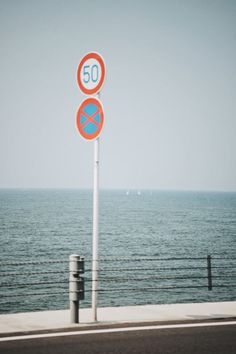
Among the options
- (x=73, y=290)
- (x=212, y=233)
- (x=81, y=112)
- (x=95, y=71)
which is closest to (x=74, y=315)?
(x=73, y=290)

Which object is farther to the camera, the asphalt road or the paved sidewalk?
the paved sidewalk

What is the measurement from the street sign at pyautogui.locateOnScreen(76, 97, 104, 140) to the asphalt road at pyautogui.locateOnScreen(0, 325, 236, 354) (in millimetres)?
2992

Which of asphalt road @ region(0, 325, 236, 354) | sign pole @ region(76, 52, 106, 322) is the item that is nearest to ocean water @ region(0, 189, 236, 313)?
sign pole @ region(76, 52, 106, 322)

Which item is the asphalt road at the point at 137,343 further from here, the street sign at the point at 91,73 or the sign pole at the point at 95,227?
the street sign at the point at 91,73

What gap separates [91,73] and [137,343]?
416 cm

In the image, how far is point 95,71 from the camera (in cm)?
743

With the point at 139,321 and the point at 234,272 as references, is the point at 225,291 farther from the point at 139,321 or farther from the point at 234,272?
the point at 139,321

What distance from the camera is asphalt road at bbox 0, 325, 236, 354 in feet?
18.8

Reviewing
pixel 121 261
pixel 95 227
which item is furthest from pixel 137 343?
pixel 121 261

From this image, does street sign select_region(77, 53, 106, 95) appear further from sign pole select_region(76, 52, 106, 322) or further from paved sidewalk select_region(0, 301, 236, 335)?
paved sidewalk select_region(0, 301, 236, 335)

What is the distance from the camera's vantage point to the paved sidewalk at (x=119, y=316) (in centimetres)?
700

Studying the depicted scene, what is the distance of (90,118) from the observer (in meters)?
7.31

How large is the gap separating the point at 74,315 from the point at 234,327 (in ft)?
8.00

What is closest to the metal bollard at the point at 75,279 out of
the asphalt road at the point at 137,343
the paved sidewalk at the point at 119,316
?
the paved sidewalk at the point at 119,316
